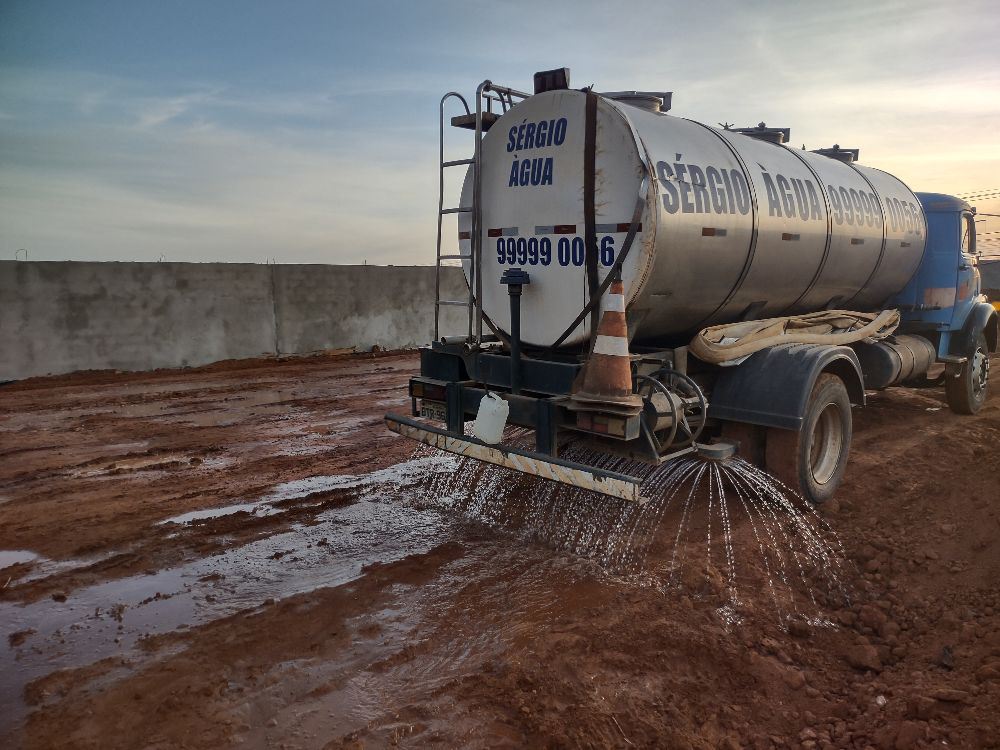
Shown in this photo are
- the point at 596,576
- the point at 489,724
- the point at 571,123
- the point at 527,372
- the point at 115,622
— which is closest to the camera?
the point at 489,724

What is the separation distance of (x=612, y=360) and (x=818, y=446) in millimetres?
2646

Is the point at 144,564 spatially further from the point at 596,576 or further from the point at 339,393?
the point at 339,393

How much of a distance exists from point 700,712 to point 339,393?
8.98 meters

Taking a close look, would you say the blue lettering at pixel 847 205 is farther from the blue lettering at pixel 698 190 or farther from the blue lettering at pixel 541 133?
the blue lettering at pixel 541 133

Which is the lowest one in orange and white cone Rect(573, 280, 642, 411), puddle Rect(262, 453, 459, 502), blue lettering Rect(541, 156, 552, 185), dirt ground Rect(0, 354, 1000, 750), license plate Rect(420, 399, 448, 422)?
dirt ground Rect(0, 354, 1000, 750)

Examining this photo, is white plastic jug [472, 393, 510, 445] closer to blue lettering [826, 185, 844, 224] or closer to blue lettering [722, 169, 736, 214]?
blue lettering [722, 169, 736, 214]

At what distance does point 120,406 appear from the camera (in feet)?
34.4

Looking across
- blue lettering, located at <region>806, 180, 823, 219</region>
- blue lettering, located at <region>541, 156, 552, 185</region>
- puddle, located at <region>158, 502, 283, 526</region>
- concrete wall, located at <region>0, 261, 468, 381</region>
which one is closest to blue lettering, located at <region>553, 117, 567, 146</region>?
blue lettering, located at <region>541, 156, 552, 185</region>

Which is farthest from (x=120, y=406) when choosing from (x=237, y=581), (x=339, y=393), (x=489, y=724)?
(x=489, y=724)

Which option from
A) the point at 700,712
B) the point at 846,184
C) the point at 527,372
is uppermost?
the point at 846,184

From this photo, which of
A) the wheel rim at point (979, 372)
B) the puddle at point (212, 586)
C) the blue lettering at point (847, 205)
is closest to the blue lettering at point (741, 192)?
the blue lettering at point (847, 205)

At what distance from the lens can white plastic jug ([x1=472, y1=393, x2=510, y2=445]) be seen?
16.6 ft

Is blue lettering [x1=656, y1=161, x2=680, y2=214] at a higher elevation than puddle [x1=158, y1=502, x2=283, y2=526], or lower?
higher

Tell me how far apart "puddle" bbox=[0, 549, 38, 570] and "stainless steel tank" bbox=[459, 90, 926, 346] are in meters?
3.71
